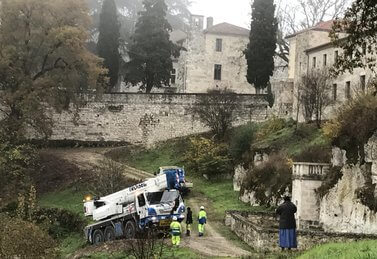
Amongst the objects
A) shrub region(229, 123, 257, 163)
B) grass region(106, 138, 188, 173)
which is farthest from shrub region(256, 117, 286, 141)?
grass region(106, 138, 188, 173)

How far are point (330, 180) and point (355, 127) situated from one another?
2.31 meters

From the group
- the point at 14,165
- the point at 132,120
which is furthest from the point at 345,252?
the point at 132,120

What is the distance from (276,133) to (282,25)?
28176mm

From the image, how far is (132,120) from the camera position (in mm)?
47406

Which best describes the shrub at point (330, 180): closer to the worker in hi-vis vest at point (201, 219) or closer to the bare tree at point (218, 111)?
the worker in hi-vis vest at point (201, 219)

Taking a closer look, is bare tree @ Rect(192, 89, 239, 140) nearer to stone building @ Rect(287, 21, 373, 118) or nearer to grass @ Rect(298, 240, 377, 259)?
stone building @ Rect(287, 21, 373, 118)

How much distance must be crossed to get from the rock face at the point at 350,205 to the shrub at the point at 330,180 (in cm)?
17

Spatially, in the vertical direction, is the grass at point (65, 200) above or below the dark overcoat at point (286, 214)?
below

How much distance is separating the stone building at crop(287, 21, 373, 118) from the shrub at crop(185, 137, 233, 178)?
Result: 5569 mm

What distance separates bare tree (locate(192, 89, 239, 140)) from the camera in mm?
43469

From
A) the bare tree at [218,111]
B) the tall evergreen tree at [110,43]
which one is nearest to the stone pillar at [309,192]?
the bare tree at [218,111]

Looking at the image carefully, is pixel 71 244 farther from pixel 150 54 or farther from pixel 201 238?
pixel 150 54

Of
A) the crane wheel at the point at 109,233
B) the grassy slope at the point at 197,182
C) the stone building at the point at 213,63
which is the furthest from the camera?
the stone building at the point at 213,63

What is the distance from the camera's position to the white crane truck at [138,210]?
24.4m
